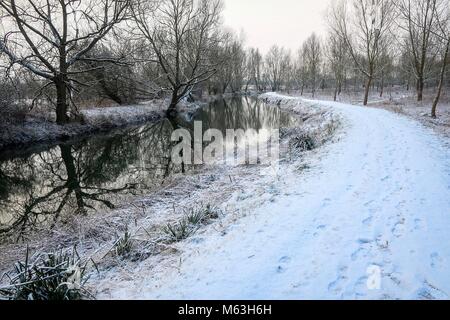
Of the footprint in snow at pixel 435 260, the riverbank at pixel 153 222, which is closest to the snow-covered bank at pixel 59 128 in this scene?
the riverbank at pixel 153 222

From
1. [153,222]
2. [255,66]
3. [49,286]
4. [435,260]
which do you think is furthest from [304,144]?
[255,66]

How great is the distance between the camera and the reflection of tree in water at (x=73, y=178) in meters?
7.18

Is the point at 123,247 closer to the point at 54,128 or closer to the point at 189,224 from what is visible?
the point at 189,224

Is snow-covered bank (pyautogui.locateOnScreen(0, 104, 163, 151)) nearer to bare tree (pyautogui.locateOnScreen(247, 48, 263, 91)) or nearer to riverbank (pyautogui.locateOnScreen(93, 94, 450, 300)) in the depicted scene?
riverbank (pyautogui.locateOnScreen(93, 94, 450, 300))

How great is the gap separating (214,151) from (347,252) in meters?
9.18

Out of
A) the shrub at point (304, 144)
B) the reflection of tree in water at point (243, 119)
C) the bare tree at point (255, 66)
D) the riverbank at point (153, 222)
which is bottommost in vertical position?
the riverbank at point (153, 222)

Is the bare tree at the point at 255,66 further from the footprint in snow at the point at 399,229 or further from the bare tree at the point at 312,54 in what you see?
the footprint in snow at the point at 399,229

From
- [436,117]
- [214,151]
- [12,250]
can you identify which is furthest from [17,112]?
[436,117]

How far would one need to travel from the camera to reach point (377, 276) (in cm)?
333

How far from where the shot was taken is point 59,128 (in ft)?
50.9

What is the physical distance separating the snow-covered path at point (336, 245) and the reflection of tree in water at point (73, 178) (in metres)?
4.16
